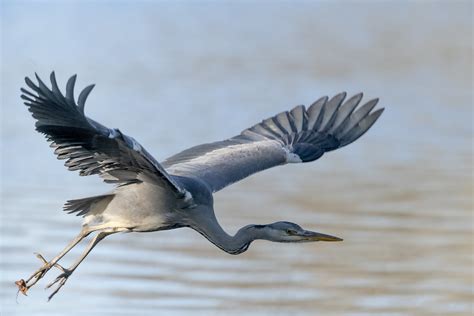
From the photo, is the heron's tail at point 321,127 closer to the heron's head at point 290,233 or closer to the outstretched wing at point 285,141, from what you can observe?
the outstretched wing at point 285,141

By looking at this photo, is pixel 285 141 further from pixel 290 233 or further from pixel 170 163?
pixel 290 233

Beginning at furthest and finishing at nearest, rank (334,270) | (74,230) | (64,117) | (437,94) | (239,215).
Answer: (437,94) < (239,215) < (74,230) < (334,270) < (64,117)

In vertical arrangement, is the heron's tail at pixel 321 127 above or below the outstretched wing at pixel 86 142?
above

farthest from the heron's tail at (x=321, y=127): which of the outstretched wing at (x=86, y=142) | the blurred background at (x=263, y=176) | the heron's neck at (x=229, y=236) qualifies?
the outstretched wing at (x=86, y=142)

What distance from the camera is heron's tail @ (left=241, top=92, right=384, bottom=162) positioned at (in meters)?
10.0

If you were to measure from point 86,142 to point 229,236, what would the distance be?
1416 millimetres

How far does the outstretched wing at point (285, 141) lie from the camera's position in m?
9.48

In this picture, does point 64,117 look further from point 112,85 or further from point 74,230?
point 112,85

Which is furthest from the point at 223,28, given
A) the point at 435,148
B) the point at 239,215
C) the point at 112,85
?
the point at 239,215

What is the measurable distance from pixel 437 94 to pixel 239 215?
9.90m

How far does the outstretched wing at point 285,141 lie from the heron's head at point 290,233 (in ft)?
2.98

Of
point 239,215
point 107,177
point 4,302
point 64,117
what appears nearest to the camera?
point 64,117

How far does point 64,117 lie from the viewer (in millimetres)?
7359

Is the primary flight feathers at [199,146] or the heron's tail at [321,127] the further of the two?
the heron's tail at [321,127]
